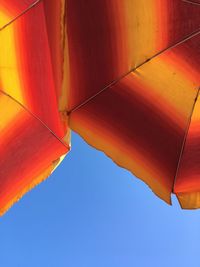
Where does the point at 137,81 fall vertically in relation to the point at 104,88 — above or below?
above

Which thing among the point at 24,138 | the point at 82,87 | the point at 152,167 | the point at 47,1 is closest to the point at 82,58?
the point at 82,87

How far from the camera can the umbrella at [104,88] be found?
3832 mm

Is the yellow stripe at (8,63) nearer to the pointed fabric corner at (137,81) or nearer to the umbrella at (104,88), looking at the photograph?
the umbrella at (104,88)

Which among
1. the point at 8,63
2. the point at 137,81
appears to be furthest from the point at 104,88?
the point at 8,63

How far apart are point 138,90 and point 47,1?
0.96m

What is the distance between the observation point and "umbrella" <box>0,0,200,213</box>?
12.6 ft

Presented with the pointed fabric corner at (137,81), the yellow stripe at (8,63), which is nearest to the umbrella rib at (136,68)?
the pointed fabric corner at (137,81)

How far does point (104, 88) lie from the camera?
4078mm

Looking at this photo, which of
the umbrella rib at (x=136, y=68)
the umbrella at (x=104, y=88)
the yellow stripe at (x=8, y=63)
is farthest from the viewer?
the umbrella rib at (x=136, y=68)

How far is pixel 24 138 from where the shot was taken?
3943 mm

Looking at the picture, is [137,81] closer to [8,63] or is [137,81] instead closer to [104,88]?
[104,88]

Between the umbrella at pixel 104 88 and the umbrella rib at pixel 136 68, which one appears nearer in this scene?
the umbrella at pixel 104 88

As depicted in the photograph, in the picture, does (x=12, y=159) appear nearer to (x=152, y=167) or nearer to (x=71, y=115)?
(x=71, y=115)

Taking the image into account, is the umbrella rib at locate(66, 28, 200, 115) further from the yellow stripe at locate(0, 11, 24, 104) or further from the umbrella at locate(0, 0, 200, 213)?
the yellow stripe at locate(0, 11, 24, 104)
